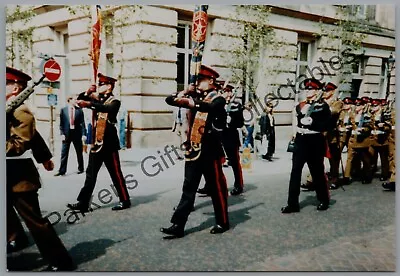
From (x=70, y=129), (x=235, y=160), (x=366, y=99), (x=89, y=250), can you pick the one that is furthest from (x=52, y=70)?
(x=366, y=99)

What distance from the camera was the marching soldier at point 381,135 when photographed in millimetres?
3090

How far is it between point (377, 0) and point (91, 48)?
84.0 inches

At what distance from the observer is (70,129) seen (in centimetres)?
277

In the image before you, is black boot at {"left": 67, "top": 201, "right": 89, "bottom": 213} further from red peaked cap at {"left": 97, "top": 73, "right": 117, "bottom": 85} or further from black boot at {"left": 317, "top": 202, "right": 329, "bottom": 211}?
black boot at {"left": 317, "top": 202, "right": 329, "bottom": 211}

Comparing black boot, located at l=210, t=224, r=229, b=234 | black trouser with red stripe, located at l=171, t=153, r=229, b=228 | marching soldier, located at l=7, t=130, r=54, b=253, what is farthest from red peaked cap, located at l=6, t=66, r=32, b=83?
black boot, located at l=210, t=224, r=229, b=234

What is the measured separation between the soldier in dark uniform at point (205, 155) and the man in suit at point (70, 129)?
736 millimetres

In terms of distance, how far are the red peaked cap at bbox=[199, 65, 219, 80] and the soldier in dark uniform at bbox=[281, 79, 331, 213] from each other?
2.55 ft

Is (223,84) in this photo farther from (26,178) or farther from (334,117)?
(26,178)

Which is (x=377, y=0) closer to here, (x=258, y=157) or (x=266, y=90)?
(x=266, y=90)

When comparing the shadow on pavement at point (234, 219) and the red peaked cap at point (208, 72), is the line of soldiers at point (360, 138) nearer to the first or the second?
the shadow on pavement at point (234, 219)

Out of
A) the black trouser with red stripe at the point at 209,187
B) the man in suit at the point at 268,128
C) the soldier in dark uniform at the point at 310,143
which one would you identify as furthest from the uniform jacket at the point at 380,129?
the black trouser with red stripe at the point at 209,187

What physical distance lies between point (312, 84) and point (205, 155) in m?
1.06

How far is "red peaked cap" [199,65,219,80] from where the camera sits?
2.65m

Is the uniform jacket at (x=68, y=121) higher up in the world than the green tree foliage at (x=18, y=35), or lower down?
lower down
